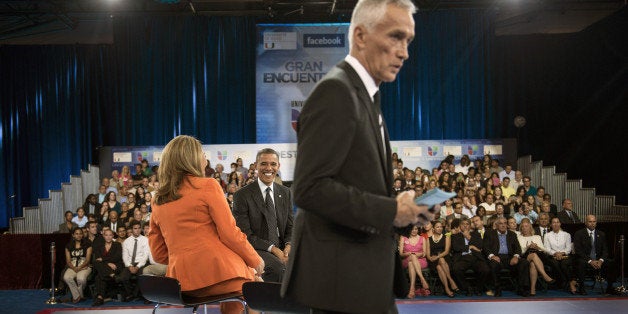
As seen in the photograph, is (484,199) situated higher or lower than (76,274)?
higher

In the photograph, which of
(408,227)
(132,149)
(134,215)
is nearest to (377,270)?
(408,227)

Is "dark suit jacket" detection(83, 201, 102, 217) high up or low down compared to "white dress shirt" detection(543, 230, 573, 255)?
up

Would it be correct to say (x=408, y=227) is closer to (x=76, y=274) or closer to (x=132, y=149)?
(x=76, y=274)

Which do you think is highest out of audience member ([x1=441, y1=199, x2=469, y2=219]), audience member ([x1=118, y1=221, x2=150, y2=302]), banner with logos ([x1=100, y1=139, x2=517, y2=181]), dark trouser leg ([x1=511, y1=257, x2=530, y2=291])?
banner with logos ([x1=100, y1=139, x2=517, y2=181])

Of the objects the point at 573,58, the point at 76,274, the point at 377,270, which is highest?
the point at 573,58

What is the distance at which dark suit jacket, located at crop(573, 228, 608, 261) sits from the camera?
28.3 feet

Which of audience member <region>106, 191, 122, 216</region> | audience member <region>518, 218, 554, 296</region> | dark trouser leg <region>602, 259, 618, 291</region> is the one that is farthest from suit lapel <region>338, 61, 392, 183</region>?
audience member <region>106, 191, 122, 216</region>

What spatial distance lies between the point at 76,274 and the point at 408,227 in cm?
739

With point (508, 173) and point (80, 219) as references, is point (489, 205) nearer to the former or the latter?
point (508, 173)

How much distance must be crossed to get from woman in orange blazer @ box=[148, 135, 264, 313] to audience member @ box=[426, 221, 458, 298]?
18.9ft

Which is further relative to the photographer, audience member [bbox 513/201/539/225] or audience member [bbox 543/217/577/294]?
audience member [bbox 513/201/539/225]

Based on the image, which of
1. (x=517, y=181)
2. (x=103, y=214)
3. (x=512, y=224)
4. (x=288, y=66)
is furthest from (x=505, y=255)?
(x=288, y=66)

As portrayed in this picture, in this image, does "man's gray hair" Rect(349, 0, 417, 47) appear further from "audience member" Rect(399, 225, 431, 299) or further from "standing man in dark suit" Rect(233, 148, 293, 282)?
"audience member" Rect(399, 225, 431, 299)

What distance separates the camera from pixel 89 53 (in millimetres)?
15352
